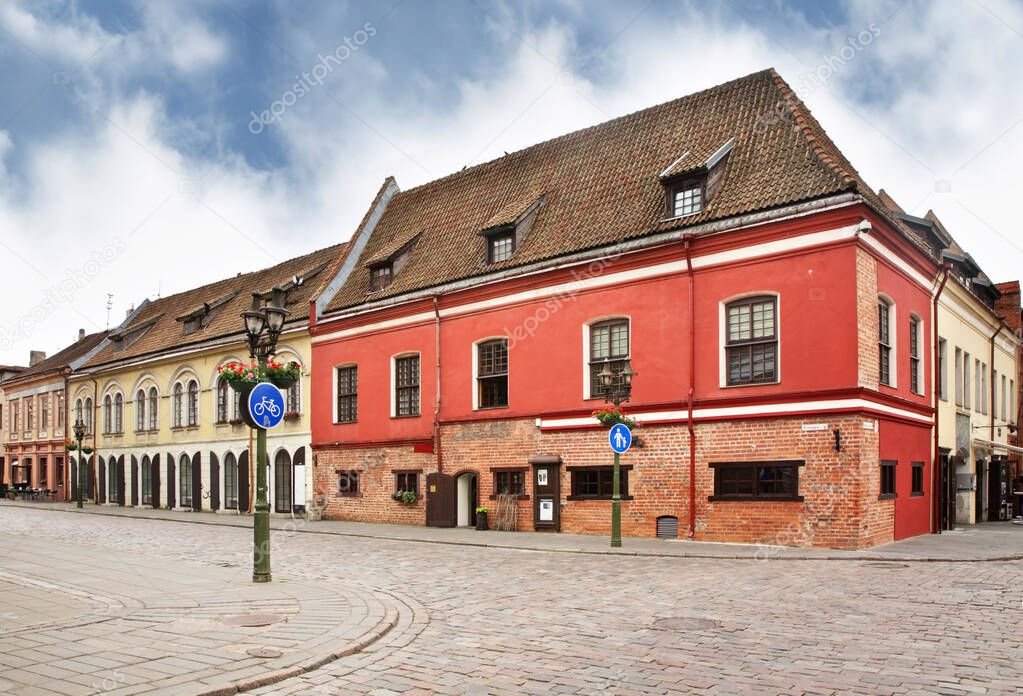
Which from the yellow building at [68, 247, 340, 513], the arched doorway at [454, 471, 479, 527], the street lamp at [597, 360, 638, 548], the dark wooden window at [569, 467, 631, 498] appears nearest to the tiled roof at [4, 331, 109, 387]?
the yellow building at [68, 247, 340, 513]

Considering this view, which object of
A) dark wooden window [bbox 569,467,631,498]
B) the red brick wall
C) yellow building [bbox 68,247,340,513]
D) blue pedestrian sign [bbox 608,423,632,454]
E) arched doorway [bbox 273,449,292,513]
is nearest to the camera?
the red brick wall

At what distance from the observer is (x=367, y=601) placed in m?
11.0

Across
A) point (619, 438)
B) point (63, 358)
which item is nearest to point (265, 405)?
point (619, 438)

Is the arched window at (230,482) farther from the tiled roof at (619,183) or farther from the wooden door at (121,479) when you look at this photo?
the wooden door at (121,479)

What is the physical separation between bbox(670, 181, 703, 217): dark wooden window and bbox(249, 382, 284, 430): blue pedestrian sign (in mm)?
11579

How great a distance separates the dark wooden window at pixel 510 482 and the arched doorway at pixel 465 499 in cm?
124

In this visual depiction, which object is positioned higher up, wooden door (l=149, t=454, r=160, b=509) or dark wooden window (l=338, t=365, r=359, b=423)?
dark wooden window (l=338, t=365, r=359, b=423)

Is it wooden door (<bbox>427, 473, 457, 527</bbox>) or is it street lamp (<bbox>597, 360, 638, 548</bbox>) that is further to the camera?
wooden door (<bbox>427, 473, 457, 527</bbox>)

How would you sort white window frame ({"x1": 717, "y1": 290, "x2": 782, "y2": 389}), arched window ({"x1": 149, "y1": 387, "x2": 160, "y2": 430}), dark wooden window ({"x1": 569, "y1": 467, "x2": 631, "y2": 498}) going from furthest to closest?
arched window ({"x1": 149, "y1": 387, "x2": 160, "y2": 430})
dark wooden window ({"x1": 569, "y1": 467, "x2": 631, "y2": 498})
white window frame ({"x1": 717, "y1": 290, "x2": 782, "y2": 389})

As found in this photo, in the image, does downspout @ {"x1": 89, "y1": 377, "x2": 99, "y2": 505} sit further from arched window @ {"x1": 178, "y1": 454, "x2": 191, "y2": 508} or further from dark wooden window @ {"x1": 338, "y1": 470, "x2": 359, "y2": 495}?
dark wooden window @ {"x1": 338, "y1": 470, "x2": 359, "y2": 495}

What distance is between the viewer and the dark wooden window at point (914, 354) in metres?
21.8

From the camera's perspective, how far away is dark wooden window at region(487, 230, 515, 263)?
24812 mm

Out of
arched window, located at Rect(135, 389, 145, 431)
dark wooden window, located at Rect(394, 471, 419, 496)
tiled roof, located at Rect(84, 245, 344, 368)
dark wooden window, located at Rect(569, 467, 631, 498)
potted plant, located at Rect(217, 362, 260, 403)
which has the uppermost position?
tiled roof, located at Rect(84, 245, 344, 368)

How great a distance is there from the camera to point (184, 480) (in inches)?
1473
